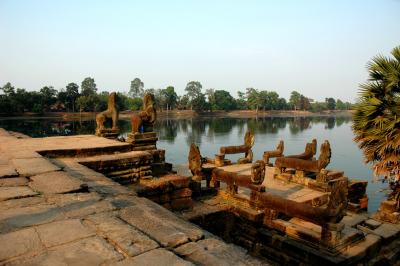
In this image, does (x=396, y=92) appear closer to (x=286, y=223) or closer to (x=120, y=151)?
(x=286, y=223)

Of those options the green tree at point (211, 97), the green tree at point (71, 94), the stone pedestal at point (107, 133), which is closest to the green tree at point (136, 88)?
the green tree at point (211, 97)

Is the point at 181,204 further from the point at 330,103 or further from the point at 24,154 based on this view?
the point at 330,103

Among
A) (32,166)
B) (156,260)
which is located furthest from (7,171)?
(156,260)

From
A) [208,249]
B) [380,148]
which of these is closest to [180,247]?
[208,249]

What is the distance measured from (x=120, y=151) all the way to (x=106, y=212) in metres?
4.26

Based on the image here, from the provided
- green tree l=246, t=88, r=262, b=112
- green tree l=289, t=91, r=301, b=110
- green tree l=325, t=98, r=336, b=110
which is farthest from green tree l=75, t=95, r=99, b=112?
green tree l=325, t=98, r=336, b=110

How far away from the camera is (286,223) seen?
6.33 metres

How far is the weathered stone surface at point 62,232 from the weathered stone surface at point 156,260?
54 cm

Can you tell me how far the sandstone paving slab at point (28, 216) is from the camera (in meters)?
2.35

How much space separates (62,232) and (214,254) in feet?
3.76

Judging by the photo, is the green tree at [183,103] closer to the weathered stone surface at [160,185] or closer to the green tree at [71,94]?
the green tree at [71,94]

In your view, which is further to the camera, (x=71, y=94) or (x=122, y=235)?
(x=71, y=94)

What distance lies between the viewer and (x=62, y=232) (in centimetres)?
224

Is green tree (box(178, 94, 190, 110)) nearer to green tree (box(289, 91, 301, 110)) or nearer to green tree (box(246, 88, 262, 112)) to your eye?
green tree (box(246, 88, 262, 112))
